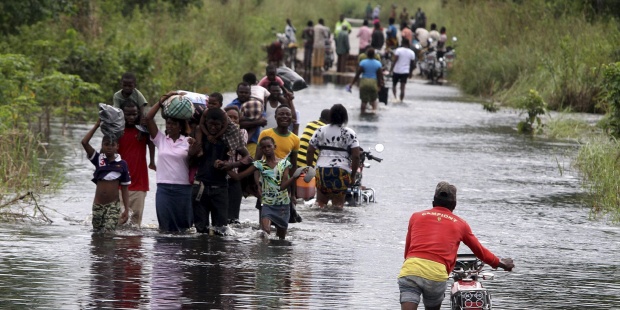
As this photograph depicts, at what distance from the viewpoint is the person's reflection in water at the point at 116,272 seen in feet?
31.5

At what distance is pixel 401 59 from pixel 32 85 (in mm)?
13895

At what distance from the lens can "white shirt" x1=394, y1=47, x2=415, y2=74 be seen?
108 ft

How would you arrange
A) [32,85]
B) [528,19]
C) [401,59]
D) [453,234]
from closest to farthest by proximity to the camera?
[453,234], [32,85], [401,59], [528,19]

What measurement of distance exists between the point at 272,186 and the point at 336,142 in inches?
107

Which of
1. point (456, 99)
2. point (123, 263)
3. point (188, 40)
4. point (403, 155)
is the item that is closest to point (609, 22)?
point (456, 99)

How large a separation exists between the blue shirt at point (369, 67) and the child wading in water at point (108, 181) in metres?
16.8

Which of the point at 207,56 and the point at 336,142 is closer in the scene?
the point at 336,142

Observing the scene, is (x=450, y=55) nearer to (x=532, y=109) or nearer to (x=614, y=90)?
(x=532, y=109)

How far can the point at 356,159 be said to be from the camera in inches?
607

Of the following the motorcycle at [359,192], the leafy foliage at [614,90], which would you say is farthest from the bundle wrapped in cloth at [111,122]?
the leafy foliage at [614,90]

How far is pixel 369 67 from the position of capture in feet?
95.9

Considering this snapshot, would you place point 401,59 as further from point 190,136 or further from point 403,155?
point 190,136

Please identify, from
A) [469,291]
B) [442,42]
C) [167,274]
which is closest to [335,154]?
[167,274]

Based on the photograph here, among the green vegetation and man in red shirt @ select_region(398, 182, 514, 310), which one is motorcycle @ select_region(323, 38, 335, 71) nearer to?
the green vegetation
